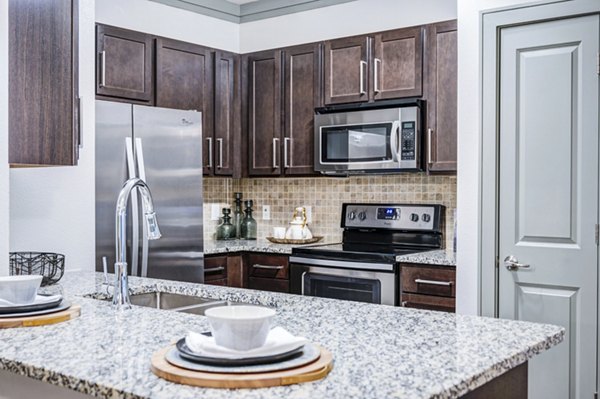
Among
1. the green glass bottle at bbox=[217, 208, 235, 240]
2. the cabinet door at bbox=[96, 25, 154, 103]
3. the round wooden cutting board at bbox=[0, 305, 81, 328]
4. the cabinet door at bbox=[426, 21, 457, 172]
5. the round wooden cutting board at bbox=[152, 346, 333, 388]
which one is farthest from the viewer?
the green glass bottle at bbox=[217, 208, 235, 240]

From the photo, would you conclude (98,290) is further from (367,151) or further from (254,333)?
(367,151)

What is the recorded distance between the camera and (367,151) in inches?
163

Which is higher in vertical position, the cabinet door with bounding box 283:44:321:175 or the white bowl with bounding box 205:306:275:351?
the cabinet door with bounding box 283:44:321:175

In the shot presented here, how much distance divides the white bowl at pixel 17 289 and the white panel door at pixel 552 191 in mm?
2118

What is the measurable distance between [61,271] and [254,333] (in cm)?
163

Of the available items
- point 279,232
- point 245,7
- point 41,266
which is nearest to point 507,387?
point 41,266

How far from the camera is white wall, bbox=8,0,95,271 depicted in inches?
116

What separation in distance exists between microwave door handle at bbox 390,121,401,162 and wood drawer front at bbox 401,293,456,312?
819mm

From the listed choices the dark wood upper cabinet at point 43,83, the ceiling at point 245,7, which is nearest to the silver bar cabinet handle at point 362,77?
the ceiling at point 245,7

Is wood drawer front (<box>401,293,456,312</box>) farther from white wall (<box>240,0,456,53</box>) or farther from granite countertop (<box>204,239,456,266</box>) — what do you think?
white wall (<box>240,0,456,53</box>)

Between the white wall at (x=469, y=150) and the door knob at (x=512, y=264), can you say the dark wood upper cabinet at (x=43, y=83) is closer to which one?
the white wall at (x=469, y=150)

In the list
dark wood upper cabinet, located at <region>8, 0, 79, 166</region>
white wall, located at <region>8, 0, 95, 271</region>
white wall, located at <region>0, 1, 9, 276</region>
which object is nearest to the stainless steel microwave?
white wall, located at <region>8, 0, 95, 271</region>

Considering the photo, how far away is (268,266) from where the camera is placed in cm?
433

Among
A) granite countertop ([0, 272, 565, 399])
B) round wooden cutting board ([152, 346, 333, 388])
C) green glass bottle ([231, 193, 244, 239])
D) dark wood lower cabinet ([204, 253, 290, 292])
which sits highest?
green glass bottle ([231, 193, 244, 239])
